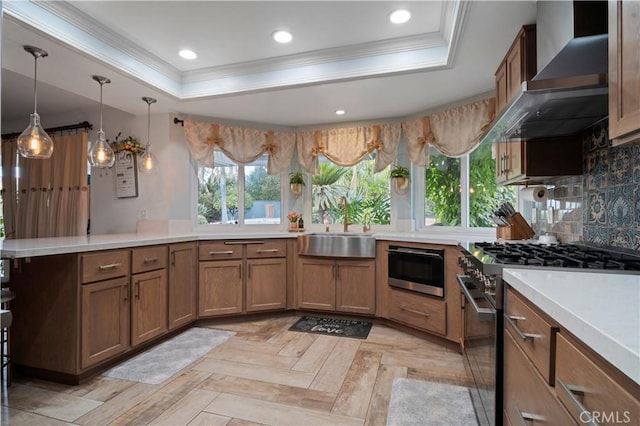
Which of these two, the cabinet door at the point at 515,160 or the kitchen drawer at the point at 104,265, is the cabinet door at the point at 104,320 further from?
the cabinet door at the point at 515,160

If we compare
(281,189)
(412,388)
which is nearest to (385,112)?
(281,189)

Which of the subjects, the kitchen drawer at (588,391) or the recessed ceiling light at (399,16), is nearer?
the kitchen drawer at (588,391)

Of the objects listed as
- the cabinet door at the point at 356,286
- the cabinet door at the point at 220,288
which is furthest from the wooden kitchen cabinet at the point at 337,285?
the cabinet door at the point at 220,288

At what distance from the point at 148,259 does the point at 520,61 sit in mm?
3078

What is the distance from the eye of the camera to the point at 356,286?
336 cm

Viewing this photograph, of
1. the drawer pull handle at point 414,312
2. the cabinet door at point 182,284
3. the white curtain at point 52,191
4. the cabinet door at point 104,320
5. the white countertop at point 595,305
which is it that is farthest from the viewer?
the white curtain at point 52,191

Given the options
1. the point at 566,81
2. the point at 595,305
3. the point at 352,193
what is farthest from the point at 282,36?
the point at 595,305

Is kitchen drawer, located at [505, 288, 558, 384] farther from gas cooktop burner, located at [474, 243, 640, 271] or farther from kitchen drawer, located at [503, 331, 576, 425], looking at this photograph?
gas cooktop burner, located at [474, 243, 640, 271]

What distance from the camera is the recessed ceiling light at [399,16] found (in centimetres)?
217

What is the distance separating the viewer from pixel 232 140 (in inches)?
151

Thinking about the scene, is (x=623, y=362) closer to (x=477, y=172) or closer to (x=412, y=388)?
(x=412, y=388)

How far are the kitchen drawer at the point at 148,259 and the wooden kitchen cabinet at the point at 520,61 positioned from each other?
2770 mm

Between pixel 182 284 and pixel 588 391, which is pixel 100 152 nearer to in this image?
pixel 182 284

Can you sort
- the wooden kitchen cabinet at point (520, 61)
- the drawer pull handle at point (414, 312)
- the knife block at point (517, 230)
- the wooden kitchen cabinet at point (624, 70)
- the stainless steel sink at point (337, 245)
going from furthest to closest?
the stainless steel sink at point (337, 245)
the drawer pull handle at point (414, 312)
the knife block at point (517, 230)
the wooden kitchen cabinet at point (520, 61)
the wooden kitchen cabinet at point (624, 70)
